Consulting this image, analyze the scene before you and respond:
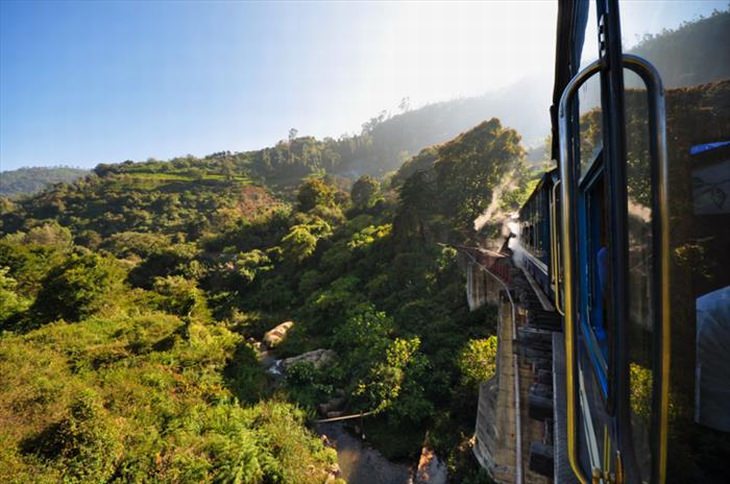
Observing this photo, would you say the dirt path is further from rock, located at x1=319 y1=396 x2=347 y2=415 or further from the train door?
the train door

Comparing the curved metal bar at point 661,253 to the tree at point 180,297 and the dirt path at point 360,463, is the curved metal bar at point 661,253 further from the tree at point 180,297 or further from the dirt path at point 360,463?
the tree at point 180,297

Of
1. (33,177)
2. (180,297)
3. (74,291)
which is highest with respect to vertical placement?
(33,177)

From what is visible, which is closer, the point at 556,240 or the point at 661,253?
the point at 661,253

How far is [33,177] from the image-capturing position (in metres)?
129

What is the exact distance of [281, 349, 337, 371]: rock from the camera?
13.9m

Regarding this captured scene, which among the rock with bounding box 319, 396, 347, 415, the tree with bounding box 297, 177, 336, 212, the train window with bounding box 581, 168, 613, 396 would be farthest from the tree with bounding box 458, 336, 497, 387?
the tree with bounding box 297, 177, 336, 212

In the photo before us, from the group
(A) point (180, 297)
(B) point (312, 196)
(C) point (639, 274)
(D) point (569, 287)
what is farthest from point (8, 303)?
(B) point (312, 196)

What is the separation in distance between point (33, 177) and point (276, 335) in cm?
17609

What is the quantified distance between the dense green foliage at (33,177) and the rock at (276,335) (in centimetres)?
A: 13590

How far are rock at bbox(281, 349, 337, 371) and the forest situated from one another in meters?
0.26

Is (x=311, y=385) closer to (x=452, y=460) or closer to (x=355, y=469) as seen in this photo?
(x=355, y=469)

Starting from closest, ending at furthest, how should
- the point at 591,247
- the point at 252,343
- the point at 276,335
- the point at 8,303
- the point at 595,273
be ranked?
the point at 595,273 → the point at 591,247 → the point at 8,303 → the point at 252,343 → the point at 276,335

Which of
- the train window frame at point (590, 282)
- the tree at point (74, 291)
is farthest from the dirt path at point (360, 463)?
the tree at point (74, 291)

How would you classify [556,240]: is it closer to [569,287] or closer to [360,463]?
[569,287]
